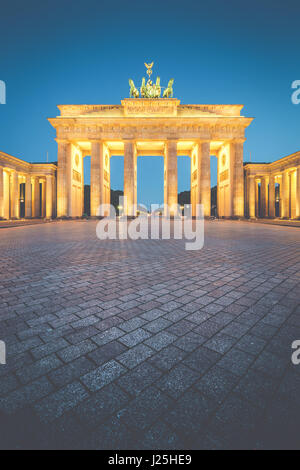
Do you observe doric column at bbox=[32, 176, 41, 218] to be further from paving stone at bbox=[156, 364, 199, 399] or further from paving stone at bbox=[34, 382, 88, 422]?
paving stone at bbox=[156, 364, 199, 399]

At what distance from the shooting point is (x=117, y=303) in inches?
121

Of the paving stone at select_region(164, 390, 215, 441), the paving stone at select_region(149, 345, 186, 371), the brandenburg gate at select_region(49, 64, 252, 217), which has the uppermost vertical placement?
the brandenburg gate at select_region(49, 64, 252, 217)

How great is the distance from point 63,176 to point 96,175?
512 centimetres

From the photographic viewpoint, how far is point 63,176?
32.6 meters

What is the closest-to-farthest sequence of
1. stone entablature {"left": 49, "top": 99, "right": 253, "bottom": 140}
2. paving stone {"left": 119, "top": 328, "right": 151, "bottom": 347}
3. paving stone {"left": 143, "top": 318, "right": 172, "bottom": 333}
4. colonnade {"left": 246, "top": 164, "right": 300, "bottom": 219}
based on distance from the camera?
paving stone {"left": 119, "top": 328, "right": 151, "bottom": 347}, paving stone {"left": 143, "top": 318, "right": 172, "bottom": 333}, stone entablature {"left": 49, "top": 99, "right": 253, "bottom": 140}, colonnade {"left": 246, "top": 164, "right": 300, "bottom": 219}

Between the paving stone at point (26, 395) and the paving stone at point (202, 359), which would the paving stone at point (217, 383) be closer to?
the paving stone at point (202, 359)

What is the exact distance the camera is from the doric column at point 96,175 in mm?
32375

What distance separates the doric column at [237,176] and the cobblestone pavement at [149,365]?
3146 cm

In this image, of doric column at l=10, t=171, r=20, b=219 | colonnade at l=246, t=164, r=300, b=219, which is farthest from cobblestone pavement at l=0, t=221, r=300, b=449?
doric column at l=10, t=171, r=20, b=219

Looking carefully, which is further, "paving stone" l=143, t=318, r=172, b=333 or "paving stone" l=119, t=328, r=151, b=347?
"paving stone" l=143, t=318, r=172, b=333

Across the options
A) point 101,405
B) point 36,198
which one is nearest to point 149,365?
point 101,405

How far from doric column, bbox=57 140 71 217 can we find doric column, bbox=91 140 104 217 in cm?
402

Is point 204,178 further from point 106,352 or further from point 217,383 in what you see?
point 217,383

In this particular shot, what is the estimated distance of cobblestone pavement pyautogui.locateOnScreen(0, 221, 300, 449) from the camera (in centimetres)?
123
